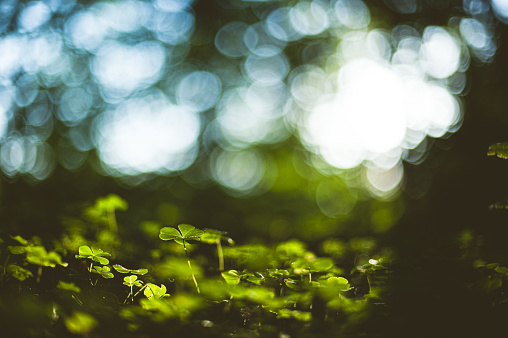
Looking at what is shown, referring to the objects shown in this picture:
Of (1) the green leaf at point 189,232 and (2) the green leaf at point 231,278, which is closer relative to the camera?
(2) the green leaf at point 231,278

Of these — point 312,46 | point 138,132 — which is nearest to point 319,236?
point 312,46

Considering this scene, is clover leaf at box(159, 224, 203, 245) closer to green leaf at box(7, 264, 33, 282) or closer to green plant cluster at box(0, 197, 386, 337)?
green plant cluster at box(0, 197, 386, 337)

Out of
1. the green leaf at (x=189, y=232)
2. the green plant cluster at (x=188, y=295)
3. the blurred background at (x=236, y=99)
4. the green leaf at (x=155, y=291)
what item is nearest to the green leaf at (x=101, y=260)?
the green plant cluster at (x=188, y=295)

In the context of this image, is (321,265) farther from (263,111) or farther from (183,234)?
(263,111)

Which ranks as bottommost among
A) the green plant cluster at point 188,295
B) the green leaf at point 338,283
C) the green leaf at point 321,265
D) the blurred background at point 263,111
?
the green plant cluster at point 188,295

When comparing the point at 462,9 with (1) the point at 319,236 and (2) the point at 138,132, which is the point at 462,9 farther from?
(2) the point at 138,132

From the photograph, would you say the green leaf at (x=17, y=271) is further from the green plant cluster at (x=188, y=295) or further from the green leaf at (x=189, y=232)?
the green leaf at (x=189, y=232)

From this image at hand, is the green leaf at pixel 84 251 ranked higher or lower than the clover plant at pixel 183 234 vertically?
lower

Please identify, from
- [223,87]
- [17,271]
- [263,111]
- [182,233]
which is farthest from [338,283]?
[263,111]
